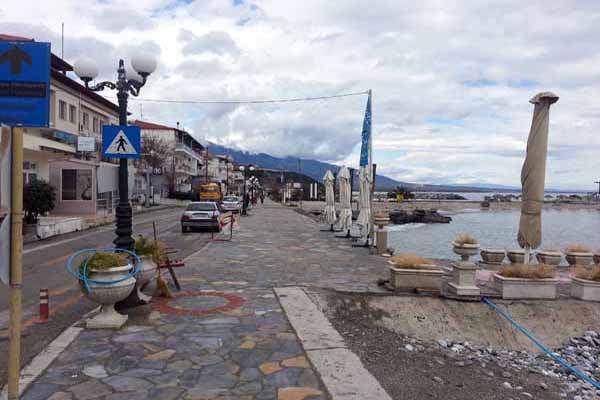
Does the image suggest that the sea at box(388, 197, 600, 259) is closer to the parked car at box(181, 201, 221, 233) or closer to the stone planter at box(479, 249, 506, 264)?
the stone planter at box(479, 249, 506, 264)

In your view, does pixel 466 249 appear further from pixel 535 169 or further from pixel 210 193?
pixel 210 193

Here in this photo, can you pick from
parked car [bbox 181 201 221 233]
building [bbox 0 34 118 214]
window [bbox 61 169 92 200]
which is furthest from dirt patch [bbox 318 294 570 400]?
window [bbox 61 169 92 200]

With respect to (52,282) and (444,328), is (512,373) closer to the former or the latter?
(444,328)

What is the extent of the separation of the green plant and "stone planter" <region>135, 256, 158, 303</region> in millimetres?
1212

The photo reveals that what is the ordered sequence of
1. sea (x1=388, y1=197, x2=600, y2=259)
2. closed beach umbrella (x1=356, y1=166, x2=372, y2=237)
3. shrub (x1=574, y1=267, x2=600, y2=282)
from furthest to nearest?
sea (x1=388, y1=197, x2=600, y2=259), closed beach umbrella (x1=356, y1=166, x2=372, y2=237), shrub (x1=574, y1=267, x2=600, y2=282)

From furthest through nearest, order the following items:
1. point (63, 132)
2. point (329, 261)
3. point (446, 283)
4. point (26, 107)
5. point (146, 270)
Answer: point (63, 132) < point (329, 261) < point (446, 283) < point (146, 270) < point (26, 107)

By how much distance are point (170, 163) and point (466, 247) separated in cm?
6250

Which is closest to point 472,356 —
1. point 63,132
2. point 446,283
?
point 446,283

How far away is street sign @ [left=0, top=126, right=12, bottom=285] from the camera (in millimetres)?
2891

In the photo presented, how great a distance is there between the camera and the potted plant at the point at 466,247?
332 inches

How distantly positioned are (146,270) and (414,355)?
13.4 feet

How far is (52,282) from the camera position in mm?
9836

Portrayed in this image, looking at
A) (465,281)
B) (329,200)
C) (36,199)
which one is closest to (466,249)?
(465,281)

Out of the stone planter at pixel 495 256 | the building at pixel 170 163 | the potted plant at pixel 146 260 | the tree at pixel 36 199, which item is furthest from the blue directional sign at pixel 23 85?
the building at pixel 170 163
